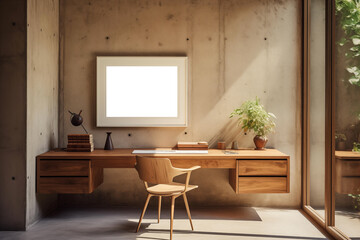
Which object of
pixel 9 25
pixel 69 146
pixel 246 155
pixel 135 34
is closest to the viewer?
pixel 9 25

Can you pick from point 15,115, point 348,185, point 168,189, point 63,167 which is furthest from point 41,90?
point 348,185

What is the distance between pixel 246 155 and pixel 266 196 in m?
1.03

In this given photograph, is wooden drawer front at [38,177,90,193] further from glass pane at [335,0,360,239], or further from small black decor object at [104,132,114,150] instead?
glass pane at [335,0,360,239]

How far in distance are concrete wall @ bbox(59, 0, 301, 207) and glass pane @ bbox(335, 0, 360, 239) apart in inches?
43.3

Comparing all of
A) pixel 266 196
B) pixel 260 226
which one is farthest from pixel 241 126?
pixel 260 226

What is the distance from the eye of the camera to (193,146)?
3.98 metres

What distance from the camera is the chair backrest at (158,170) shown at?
3014 millimetres

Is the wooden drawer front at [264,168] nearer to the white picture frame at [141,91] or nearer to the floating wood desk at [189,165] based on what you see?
the floating wood desk at [189,165]

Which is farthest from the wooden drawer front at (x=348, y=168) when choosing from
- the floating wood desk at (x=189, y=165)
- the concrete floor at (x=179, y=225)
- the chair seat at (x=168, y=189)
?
the chair seat at (x=168, y=189)

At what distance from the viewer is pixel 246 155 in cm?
356

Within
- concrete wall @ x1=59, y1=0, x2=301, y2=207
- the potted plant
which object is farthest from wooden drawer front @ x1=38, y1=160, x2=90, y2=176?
the potted plant

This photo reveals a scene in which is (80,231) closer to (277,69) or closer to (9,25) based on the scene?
(9,25)

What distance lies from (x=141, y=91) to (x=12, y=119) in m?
1.59

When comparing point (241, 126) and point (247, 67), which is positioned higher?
point (247, 67)
